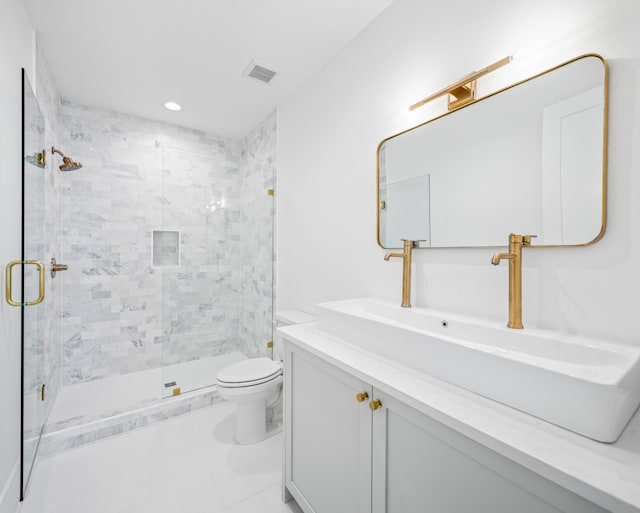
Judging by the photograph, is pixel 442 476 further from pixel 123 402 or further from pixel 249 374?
pixel 123 402

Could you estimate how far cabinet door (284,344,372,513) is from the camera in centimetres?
103

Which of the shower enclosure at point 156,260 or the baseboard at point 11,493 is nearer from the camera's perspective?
the baseboard at point 11,493

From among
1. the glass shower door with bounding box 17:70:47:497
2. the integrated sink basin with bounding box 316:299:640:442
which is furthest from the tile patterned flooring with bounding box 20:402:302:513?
the integrated sink basin with bounding box 316:299:640:442

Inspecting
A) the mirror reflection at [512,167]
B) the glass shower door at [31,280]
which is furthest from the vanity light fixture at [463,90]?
the glass shower door at [31,280]

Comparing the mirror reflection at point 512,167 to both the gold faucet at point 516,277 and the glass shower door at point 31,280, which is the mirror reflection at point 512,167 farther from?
the glass shower door at point 31,280

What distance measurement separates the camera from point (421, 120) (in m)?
1.45

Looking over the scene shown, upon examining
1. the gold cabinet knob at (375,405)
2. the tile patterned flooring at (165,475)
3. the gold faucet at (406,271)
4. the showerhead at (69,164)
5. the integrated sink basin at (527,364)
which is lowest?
the tile patterned flooring at (165,475)

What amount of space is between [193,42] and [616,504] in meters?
2.54

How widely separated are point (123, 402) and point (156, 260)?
128 centimetres

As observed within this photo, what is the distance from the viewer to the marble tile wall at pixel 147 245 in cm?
268

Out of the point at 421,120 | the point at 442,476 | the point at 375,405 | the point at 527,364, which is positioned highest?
the point at 421,120

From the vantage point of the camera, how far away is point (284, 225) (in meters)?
2.57

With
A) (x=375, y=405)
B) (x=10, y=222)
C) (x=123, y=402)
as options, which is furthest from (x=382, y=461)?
(x=123, y=402)

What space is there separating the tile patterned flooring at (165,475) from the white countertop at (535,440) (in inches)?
45.1
